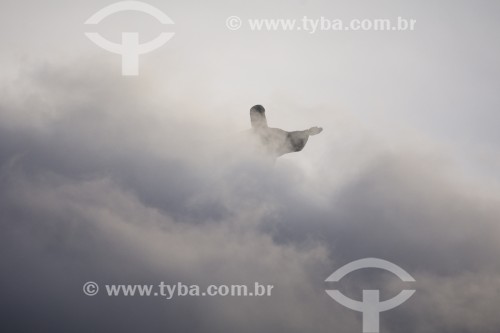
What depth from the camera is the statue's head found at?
7.27 metres

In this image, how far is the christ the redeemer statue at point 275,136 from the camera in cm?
717

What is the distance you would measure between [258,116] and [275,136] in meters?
0.44

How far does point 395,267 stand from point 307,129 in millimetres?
2768

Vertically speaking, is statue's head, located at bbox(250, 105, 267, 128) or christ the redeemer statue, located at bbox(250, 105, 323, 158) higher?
statue's head, located at bbox(250, 105, 267, 128)

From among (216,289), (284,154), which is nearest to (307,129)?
(284,154)

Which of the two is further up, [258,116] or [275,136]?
[258,116]

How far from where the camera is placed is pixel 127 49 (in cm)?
716

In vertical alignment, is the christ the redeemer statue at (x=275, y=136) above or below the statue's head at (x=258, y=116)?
below

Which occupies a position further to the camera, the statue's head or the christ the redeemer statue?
the statue's head

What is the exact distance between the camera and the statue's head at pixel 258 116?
7.27 meters

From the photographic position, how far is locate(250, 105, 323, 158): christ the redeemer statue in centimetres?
717

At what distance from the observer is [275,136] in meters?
7.20

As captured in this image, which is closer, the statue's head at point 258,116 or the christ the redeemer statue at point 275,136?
the christ the redeemer statue at point 275,136

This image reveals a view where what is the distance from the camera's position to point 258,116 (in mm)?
7277
